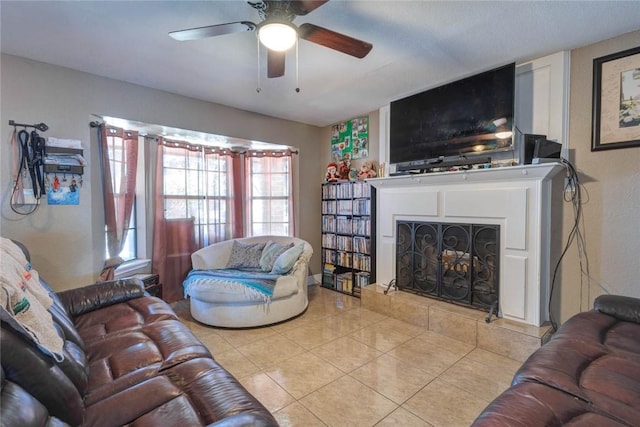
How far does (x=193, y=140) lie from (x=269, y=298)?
91.2 inches

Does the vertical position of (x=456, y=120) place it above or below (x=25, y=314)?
above

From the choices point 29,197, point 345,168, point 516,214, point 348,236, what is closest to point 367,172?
point 345,168

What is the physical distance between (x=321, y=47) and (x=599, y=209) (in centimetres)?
256

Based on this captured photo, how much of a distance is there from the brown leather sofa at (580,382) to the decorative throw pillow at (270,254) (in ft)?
8.83

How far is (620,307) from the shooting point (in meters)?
1.86

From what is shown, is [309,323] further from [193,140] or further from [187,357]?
[193,140]

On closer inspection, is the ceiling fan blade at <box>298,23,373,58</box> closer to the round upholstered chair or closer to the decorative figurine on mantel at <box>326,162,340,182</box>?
the round upholstered chair

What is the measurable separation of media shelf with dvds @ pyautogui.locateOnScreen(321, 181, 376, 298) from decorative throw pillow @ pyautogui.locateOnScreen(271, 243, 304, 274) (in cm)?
101

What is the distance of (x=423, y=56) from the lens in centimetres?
252

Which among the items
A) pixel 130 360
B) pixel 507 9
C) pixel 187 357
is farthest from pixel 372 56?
pixel 130 360

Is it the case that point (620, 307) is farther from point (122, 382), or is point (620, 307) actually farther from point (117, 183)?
point (117, 183)

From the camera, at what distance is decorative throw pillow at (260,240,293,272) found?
141 inches

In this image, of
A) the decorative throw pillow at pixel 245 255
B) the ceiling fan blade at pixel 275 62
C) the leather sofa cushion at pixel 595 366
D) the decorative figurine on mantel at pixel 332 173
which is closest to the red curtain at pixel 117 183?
the decorative throw pillow at pixel 245 255

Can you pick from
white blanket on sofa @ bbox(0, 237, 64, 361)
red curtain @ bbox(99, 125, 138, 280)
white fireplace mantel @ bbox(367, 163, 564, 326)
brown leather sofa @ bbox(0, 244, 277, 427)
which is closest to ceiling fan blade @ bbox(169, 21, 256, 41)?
white blanket on sofa @ bbox(0, 237, 64, 361)
